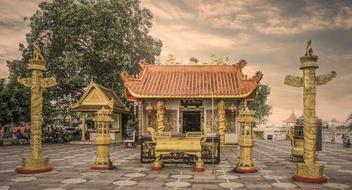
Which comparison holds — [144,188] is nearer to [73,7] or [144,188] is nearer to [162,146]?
[162,146]

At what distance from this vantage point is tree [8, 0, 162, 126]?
83.2ft

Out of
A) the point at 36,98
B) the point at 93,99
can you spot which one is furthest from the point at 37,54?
the point at 93,99

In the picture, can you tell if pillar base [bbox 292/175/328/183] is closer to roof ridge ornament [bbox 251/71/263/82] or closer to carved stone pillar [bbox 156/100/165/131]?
roof ridge ornament [bbox 251/71/263/82]

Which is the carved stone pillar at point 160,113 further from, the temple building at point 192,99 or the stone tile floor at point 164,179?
the stone tile floor at point 164,179

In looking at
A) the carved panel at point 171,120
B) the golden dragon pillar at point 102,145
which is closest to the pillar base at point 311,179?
the golden dragon pillar at point 102,145

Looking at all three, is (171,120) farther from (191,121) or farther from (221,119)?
(221,119)

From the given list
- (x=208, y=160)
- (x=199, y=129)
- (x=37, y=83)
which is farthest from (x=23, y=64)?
(x=208, y=160)

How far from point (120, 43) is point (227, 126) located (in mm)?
12085

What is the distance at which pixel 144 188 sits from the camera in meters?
6.92

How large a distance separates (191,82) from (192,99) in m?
1.43

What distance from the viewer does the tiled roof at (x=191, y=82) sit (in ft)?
61.4

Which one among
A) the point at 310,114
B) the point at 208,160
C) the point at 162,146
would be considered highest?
the point at 310,114

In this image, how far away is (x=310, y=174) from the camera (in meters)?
7.73

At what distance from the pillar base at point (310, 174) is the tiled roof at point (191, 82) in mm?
10508
